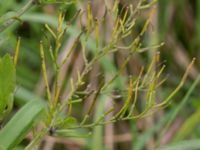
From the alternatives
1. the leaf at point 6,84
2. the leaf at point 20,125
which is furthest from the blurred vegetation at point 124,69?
the leaf at point 6,84

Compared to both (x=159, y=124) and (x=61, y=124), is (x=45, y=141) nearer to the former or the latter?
A: (x=159, y=124)

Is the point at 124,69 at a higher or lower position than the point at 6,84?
lower

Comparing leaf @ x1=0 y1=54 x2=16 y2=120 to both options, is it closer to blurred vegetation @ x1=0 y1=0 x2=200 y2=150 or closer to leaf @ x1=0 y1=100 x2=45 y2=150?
leaf @ x1=0 y1=100 x2=45 y2=150

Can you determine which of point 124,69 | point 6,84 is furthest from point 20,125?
point 124,69

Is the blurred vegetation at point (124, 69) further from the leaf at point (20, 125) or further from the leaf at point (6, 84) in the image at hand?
the leaf at point (6, 84)

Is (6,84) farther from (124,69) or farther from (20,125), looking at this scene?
(124,69)

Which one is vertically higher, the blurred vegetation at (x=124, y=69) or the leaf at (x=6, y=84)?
the leaf at (x=6, y=84)

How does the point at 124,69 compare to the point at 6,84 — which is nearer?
the point at 6,84
